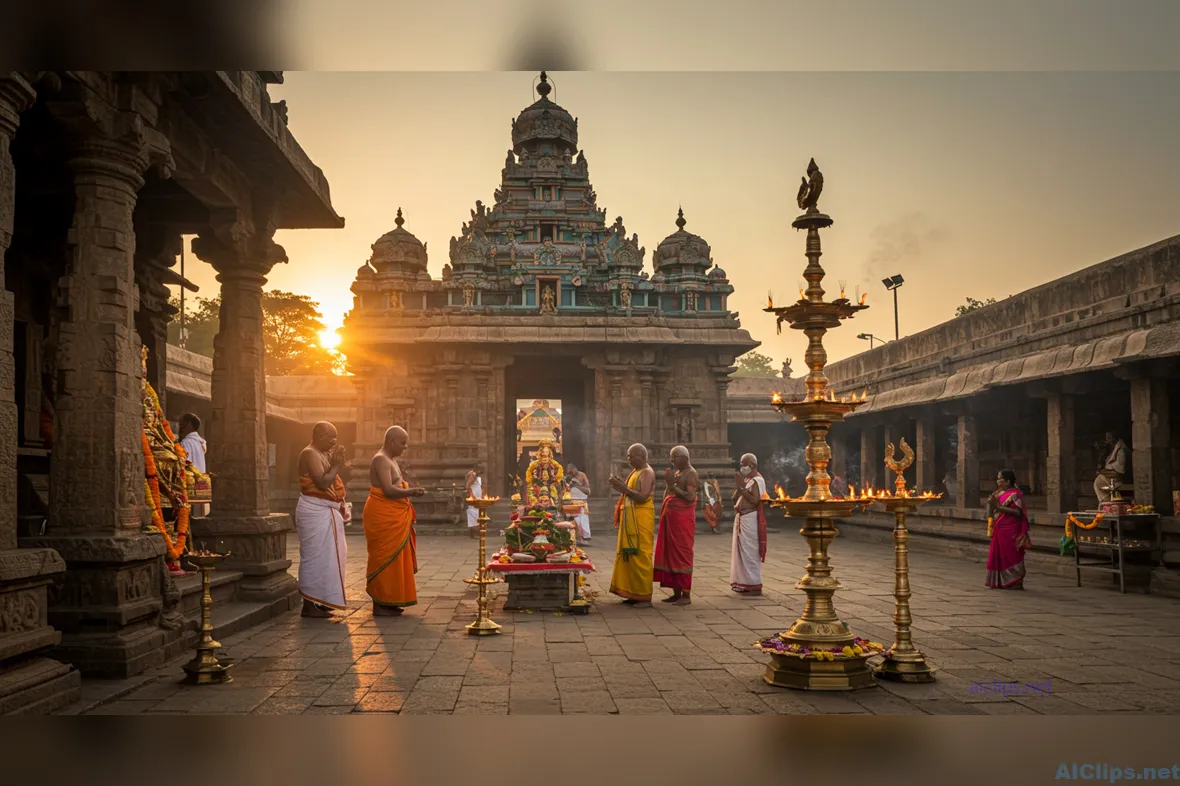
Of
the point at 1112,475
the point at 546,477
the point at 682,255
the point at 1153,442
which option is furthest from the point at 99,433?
the point at 682,255

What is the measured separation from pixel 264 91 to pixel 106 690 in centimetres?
518

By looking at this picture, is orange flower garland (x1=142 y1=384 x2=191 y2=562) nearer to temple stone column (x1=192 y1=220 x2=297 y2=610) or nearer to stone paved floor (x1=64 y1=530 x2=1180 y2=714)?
temple stone column (x1=192 y1=220 x2=297 y2=610)

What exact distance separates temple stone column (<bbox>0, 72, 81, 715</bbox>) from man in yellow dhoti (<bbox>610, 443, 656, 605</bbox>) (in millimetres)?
5588

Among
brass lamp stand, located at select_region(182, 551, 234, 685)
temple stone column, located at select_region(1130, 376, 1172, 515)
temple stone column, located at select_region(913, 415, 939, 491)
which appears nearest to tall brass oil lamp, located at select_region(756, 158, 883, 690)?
brass lamp stand, located at select_region(182, 551, 234, 685)

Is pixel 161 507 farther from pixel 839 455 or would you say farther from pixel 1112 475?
pixel 839 455

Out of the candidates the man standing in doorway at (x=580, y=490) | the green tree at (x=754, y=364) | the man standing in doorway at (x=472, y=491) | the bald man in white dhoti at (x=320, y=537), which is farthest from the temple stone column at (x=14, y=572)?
the green tree at (x=754, y=364)

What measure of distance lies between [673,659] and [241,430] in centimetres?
502

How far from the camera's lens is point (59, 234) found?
29.1 feet

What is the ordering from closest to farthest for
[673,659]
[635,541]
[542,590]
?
1. [673,659]
2. [542,590]
3. [635,541]

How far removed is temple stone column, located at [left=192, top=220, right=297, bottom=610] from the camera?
9211 millimetres

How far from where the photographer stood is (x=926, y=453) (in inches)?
695

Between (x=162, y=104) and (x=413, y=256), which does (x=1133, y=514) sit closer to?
(x=162, y=104)

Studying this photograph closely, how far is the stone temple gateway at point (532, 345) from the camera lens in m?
23.4

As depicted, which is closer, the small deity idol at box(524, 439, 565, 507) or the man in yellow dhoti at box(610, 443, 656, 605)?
the man in yellow dhoti at box(610, 443, 656, 605)
